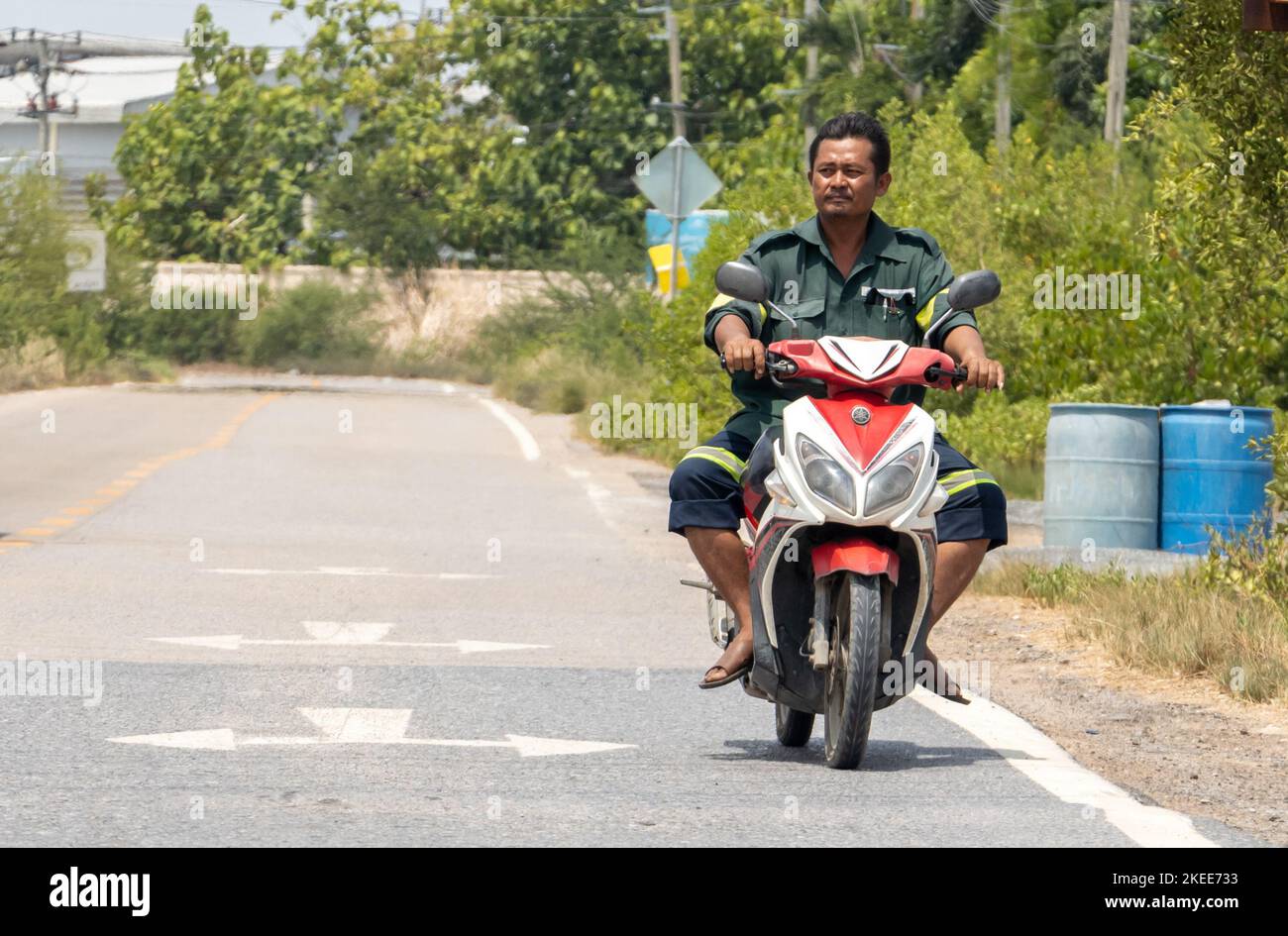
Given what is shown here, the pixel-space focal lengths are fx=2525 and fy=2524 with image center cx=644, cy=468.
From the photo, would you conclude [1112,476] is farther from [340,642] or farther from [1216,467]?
[340,642]

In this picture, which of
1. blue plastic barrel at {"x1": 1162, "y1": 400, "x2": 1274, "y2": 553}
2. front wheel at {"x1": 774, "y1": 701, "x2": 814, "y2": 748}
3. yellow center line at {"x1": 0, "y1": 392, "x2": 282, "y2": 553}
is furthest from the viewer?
yellow center line at {"x1": 0, "y1": 392, "x2": 282, "y2": 553}

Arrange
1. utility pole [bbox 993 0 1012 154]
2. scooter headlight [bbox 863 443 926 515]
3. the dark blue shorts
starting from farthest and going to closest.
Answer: utility pole [bbox 993 0 1012 154]
the dark blue shorts
scooter headlight [bbox 863 443 926 515]

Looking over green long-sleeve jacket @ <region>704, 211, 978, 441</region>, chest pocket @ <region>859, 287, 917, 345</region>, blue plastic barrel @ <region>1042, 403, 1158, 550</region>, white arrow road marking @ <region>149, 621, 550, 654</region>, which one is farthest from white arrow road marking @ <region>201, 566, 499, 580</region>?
chest pocket @ <region>859, 287, 917, 345</region>

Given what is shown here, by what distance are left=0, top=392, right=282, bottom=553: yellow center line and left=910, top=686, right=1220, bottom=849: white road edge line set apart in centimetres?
778

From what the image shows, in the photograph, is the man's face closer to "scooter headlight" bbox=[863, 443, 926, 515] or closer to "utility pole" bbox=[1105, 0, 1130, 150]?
"scooter headlight" bbox=[863, 443, 926, 515]

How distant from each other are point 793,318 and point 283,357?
53237 mm

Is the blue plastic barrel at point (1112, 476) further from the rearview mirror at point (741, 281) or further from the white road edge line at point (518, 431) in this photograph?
the white road edge line at point (518, 431)

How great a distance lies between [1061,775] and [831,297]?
5.32 ft

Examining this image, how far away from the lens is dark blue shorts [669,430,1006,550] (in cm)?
763

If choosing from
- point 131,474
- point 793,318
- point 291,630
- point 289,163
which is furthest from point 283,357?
point 793,318

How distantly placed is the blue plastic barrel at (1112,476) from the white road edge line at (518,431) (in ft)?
35.3

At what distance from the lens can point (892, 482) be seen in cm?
718

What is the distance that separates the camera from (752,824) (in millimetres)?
6512
